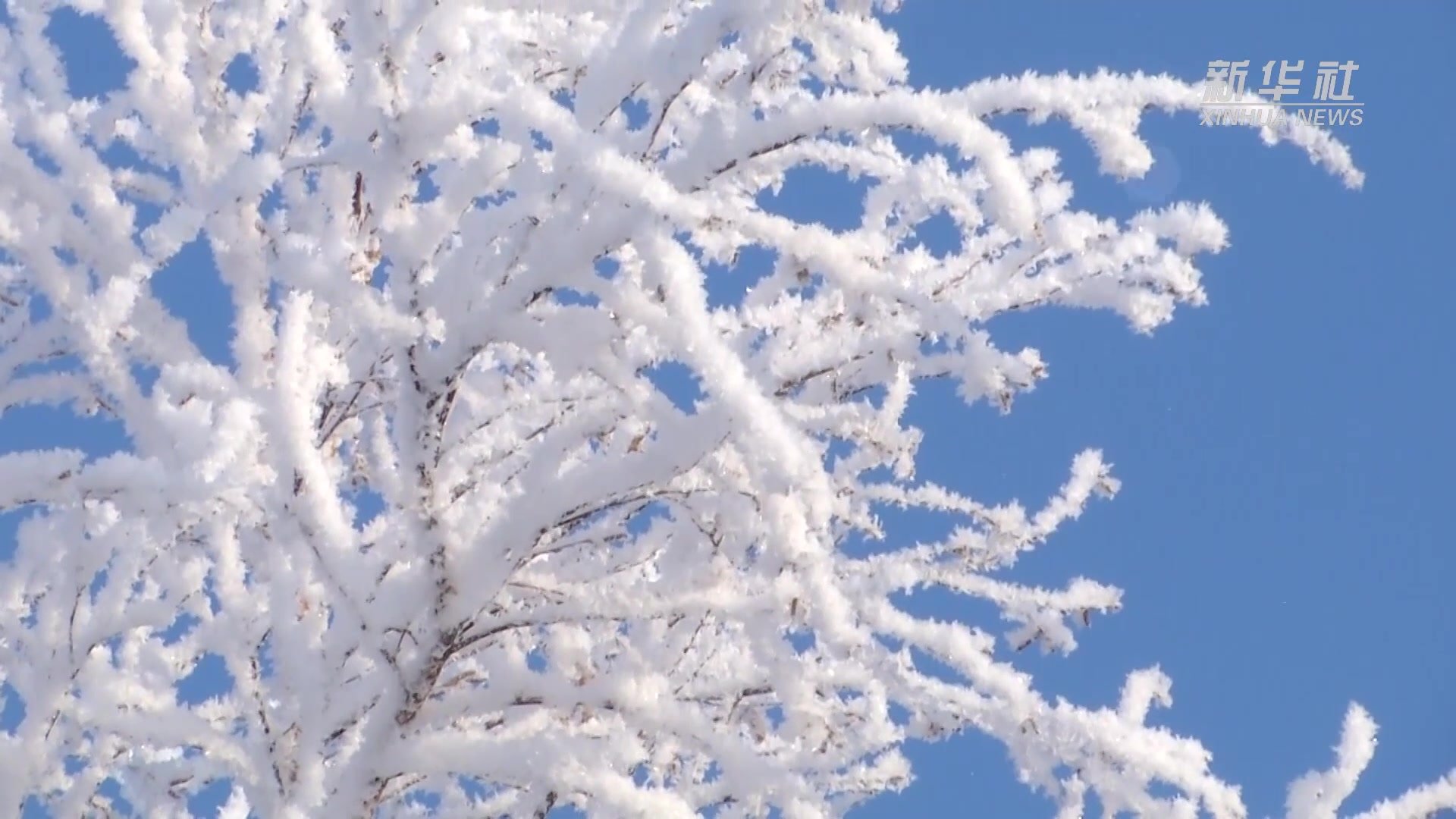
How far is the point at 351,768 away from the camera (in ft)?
8.39

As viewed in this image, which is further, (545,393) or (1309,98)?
(1309,98)

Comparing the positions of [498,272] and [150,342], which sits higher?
[150,342]

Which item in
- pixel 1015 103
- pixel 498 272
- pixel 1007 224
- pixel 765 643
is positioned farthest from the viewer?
pixel 765 643

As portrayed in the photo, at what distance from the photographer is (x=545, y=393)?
319cm

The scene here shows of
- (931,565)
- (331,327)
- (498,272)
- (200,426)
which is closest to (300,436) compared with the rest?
(200,426)

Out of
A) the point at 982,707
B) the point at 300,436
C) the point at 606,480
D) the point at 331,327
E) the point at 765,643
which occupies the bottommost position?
the point at 982,707

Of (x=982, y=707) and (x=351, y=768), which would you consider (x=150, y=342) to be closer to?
(x=351, y=768)

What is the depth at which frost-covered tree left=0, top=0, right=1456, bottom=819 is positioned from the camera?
1991mm

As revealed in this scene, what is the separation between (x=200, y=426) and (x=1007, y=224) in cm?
127

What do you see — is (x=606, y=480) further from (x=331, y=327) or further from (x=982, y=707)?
(x=331, y=327)

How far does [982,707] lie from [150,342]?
80.4 inches

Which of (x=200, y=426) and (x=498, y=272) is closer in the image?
(x=200, y=426)

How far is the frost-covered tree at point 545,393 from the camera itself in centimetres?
199

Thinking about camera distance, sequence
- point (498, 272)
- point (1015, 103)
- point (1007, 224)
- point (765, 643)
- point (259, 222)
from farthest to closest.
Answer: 1. point (259, 222)
2. point (765, 643)
3. point (498, 272)
4. point (1015, 103)
5. point (1007, 224)
